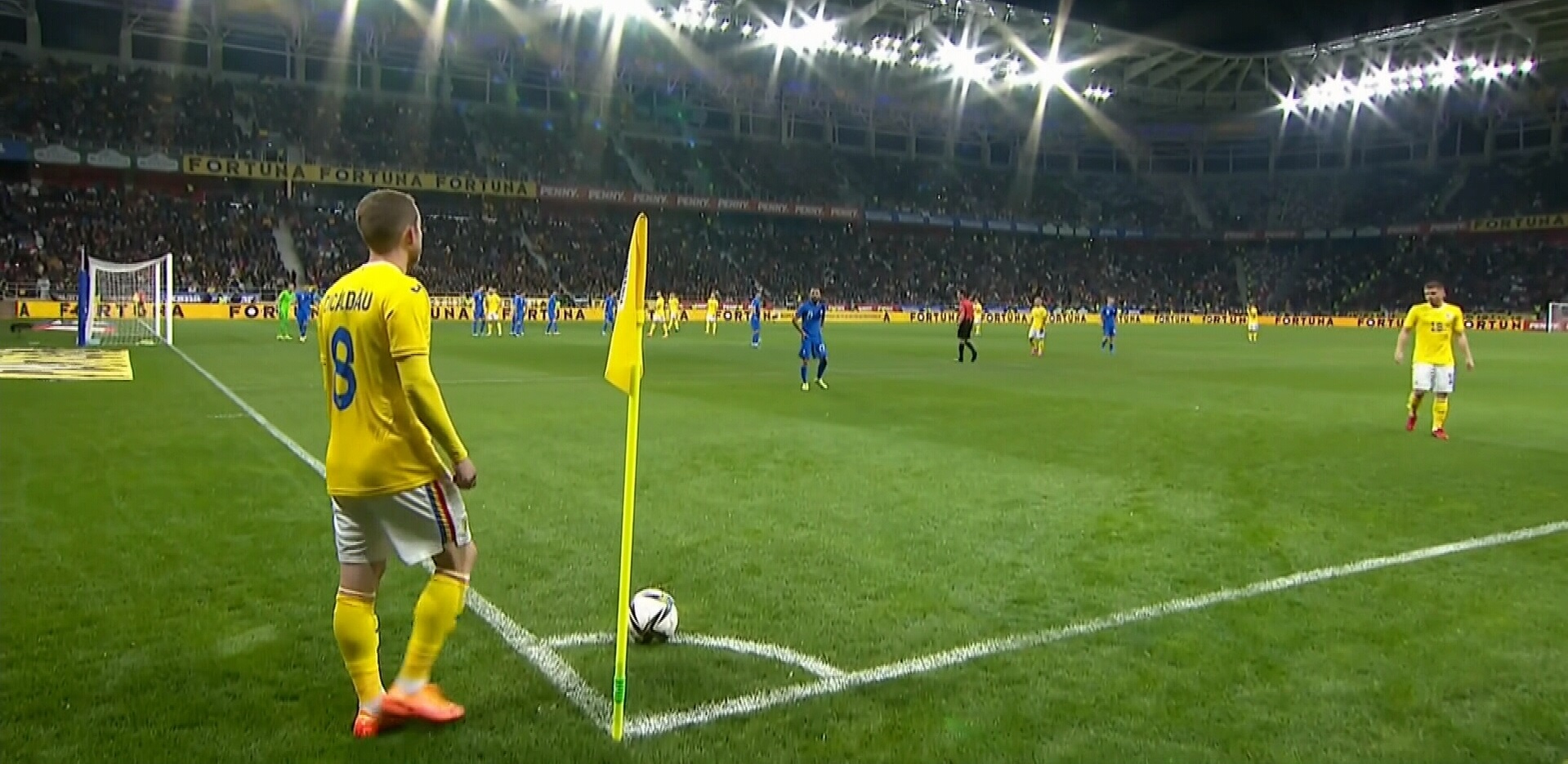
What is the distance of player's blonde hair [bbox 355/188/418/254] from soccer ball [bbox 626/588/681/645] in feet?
7.13


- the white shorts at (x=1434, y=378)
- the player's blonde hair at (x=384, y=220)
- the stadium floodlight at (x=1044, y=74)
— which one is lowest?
the white shorts at (x=1434, y=378)

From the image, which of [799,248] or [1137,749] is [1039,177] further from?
[1137,749]

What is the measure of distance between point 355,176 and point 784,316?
21478 millimetres

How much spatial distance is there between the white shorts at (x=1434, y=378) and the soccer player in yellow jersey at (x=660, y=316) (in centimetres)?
2675

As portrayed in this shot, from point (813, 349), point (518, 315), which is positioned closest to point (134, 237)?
point (518, 315)

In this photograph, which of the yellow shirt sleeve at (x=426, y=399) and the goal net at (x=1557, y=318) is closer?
the yellow shirt sleeve at (x=426, y=399)

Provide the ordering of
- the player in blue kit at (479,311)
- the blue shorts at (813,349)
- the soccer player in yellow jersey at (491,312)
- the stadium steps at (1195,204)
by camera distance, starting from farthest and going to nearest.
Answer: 1. the stadium steps at (1195,204)
2. the player in blue kit at (479,311)
3. the soccer player in yellow jersey at (491,312)
4. the blue shorts at (813,349)

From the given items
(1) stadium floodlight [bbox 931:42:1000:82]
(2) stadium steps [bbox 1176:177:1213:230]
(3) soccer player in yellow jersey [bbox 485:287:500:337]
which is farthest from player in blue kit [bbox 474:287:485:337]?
(2) stadium steps [bbox 1176:177:1213:230]

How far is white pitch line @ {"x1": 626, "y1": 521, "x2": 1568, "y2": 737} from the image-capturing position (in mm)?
4199

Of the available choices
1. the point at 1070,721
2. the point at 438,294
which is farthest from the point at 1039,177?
the point at 1070,721

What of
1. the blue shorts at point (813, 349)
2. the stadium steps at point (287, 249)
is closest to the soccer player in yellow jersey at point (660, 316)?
the stadium steps at point (287, 249)

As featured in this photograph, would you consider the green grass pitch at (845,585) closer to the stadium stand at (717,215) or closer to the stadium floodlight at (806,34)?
the stadium stand at (717,215)

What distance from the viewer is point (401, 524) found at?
3.88m

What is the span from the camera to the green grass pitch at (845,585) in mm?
4074
